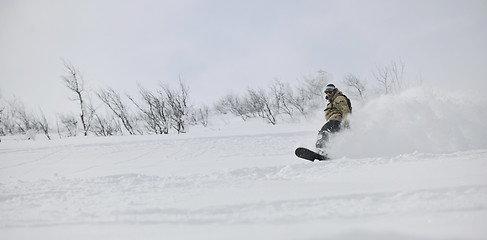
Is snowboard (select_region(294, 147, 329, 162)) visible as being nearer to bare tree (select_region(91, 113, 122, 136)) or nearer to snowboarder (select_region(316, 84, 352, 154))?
snowboarder (select_region(316, 84, 352, 154))

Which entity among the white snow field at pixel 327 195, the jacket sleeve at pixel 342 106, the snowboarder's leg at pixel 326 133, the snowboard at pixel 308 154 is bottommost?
the white snow field at pixel 327 195

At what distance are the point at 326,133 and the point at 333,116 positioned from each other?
1.50 feet

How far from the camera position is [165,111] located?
24.5m

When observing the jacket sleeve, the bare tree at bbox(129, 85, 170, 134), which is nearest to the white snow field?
the jacket sleeve

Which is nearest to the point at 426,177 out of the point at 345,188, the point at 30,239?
the point at 345,188

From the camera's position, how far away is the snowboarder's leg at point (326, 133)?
4.98m

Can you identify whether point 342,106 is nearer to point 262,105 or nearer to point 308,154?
point 308,154

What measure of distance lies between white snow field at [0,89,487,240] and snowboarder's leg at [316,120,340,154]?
0.61 ft

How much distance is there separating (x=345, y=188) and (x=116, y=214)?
8.19ft

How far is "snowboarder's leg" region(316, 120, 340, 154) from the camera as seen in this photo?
4984 millimetres

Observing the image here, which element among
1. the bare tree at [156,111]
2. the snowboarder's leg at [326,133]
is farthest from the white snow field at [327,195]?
the bare tree at [156,111]

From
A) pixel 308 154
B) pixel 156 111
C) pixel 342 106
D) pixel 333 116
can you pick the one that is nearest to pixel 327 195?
pixel 308 154

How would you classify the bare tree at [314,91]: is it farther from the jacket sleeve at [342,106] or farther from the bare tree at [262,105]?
the jacket sleeve at [342,106]

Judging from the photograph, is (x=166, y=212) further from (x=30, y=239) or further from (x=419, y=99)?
(x=419, y=99)
